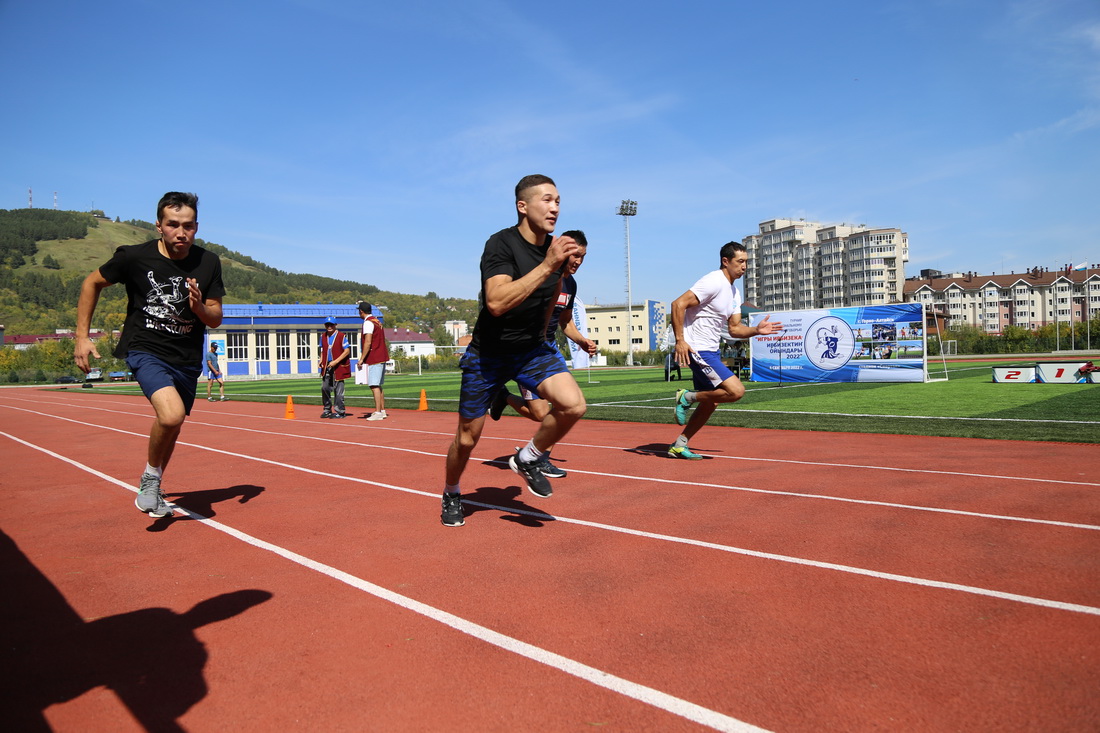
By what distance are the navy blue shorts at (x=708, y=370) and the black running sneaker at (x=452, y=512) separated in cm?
356

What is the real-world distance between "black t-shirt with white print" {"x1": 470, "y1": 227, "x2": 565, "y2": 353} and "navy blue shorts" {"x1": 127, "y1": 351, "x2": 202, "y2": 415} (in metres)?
2.23

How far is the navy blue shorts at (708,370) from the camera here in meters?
7.67

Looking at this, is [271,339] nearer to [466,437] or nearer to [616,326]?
[616,326]

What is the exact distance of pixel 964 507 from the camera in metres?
5.16

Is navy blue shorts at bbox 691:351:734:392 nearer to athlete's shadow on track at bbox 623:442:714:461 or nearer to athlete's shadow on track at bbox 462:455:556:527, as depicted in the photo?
athlete's shadow on track at bbox 623:442:714:461

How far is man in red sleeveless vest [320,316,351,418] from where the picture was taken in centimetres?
1532

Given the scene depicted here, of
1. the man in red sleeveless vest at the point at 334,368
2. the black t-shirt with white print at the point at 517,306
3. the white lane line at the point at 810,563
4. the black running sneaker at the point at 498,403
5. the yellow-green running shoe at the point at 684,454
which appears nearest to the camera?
the white lane line at the point at 810,563

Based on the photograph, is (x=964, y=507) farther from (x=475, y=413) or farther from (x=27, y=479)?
(x=27, y=479)

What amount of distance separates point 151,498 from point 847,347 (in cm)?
2159

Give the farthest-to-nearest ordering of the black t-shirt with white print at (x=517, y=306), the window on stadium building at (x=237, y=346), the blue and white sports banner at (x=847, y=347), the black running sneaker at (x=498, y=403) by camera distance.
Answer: the window on stadium building at (x=237, y=346) < the blue and white sports banner at (x=847, y=347) < the black running sneaker at (x=498, y=403) < the black t-shirt with white print at (x=517, y=306)

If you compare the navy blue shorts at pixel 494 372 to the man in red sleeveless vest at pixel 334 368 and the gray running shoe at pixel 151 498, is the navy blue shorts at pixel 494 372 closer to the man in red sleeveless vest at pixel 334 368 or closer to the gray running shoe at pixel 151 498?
the gray running shoe at pixel 151 498

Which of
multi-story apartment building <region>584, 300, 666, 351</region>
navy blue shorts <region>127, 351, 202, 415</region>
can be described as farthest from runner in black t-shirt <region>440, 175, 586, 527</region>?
multi-story apartment building <region>584, 300, 666, 351</region>

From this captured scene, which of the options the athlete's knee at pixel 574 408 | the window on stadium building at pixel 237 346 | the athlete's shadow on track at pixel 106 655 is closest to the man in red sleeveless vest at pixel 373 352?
the athlete's knee at pixel 574 408

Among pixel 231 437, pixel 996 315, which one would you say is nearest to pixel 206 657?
pixel 231 437
